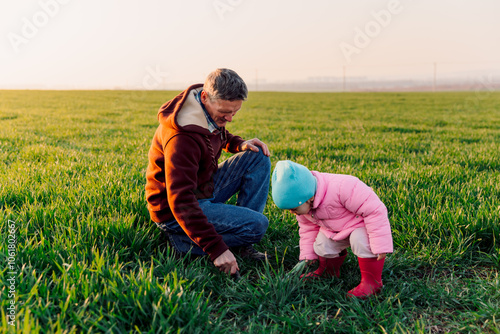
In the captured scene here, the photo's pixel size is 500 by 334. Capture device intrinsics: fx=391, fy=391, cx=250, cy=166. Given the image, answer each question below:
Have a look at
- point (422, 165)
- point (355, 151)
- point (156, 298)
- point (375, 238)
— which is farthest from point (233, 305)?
point (355, 151)

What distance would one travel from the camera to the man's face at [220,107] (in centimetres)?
245

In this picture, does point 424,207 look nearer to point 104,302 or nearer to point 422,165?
point 422,165

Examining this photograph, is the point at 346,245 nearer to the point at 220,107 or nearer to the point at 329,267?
the point at 329,267

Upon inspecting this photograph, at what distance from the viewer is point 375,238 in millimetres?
2295

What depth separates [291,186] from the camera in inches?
87.5

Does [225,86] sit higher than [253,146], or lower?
higher

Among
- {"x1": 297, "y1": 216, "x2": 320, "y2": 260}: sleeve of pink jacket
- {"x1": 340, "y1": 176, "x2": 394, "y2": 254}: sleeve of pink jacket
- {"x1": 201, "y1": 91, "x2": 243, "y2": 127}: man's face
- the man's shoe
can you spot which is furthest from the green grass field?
{"x1": 201, "y1": 91, "x2": 243, "y2": 127}: man's face

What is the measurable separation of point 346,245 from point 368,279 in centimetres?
26

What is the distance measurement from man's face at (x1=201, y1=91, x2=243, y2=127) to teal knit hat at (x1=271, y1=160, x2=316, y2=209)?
0.50m

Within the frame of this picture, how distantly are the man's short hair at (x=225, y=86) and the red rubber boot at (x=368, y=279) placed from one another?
1.29 meters

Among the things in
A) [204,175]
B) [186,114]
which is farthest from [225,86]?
[204,175]

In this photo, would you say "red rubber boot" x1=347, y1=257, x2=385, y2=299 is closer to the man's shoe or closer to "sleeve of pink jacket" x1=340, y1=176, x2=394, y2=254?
"sleeve of pink jacket" x1=340, y1=176, x2=394, y2=254

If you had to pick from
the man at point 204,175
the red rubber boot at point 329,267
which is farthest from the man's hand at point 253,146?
the red rubber boot at point 329,267

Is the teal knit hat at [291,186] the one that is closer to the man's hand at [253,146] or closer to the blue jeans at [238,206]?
the blue jeans at [238,206]
